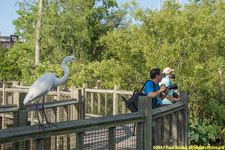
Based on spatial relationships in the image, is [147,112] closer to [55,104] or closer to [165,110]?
[165,110]

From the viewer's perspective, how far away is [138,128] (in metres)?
3.54

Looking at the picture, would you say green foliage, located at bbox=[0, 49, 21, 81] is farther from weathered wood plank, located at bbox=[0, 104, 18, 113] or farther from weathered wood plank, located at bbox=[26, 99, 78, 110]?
weathered wood plank, located at bbox=[0, 104, 18, 113]

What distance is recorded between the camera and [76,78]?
12.8m

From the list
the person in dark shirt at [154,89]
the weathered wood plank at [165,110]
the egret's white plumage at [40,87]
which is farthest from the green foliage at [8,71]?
the weathered wood plank at [165,110]

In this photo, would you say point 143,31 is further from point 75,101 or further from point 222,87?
point 75,101

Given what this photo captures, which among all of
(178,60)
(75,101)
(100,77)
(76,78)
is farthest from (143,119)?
(76,78)

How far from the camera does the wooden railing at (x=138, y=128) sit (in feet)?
7.98

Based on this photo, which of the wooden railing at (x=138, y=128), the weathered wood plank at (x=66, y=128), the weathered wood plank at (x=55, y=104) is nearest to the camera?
the weathered wood plank at (x=66, y=128)

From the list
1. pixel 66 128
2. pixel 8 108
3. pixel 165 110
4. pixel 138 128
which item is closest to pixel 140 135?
Result: pixel 138 128

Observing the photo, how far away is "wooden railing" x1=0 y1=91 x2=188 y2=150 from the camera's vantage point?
2.43 metres

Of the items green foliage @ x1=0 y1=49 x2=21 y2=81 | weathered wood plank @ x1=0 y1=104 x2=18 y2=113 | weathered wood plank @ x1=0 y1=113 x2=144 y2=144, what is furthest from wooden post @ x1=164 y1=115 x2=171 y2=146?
green foliage @ x1=0 y1=49 x2=21 y2=81

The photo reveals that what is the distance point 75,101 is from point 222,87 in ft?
16.6

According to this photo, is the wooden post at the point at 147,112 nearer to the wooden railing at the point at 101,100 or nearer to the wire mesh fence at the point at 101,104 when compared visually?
the wooden railing at the point at 101,100

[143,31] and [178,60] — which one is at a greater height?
[143,31]
